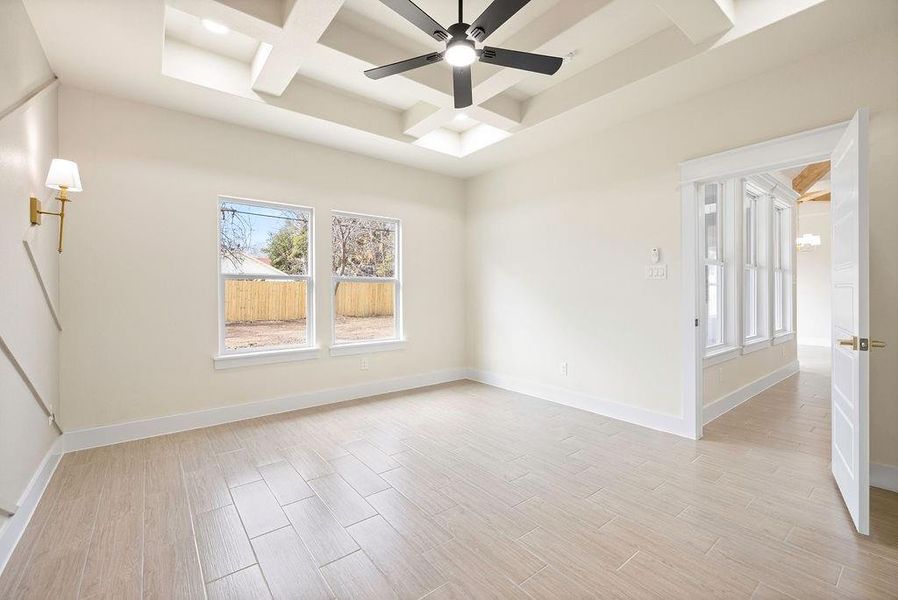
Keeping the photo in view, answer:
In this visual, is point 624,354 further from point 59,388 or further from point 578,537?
point 59,388

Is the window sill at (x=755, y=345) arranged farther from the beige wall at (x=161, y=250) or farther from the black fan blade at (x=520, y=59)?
the beige wall at (x=161, y=250)

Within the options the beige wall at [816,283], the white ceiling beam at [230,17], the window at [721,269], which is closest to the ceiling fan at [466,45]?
the white ceiling beam at [230,17]

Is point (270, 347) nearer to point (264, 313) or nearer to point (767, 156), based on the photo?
point (264, 313)

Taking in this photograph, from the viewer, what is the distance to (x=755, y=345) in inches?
190

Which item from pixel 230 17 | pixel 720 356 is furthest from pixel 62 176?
pixel 720 356

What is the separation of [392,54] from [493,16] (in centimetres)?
134

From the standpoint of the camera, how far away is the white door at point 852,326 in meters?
1.96

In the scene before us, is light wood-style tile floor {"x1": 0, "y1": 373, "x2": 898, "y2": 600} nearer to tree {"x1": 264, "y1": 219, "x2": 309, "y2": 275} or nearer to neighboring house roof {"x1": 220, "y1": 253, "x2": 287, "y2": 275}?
neighboring house roof {"x1": 220, "y1": 253, "x2": 287, "y2": 275}

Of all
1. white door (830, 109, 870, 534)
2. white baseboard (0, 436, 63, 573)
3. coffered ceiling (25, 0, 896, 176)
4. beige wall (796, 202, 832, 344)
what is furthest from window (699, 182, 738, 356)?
white baseboard (0, 436, 63, 573)

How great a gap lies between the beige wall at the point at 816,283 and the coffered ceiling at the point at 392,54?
7791 millimetres

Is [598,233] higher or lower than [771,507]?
higher

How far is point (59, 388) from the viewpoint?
9.87 ft

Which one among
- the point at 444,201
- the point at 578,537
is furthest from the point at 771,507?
A: the point at 444,201

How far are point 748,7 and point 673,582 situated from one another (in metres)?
3.20
